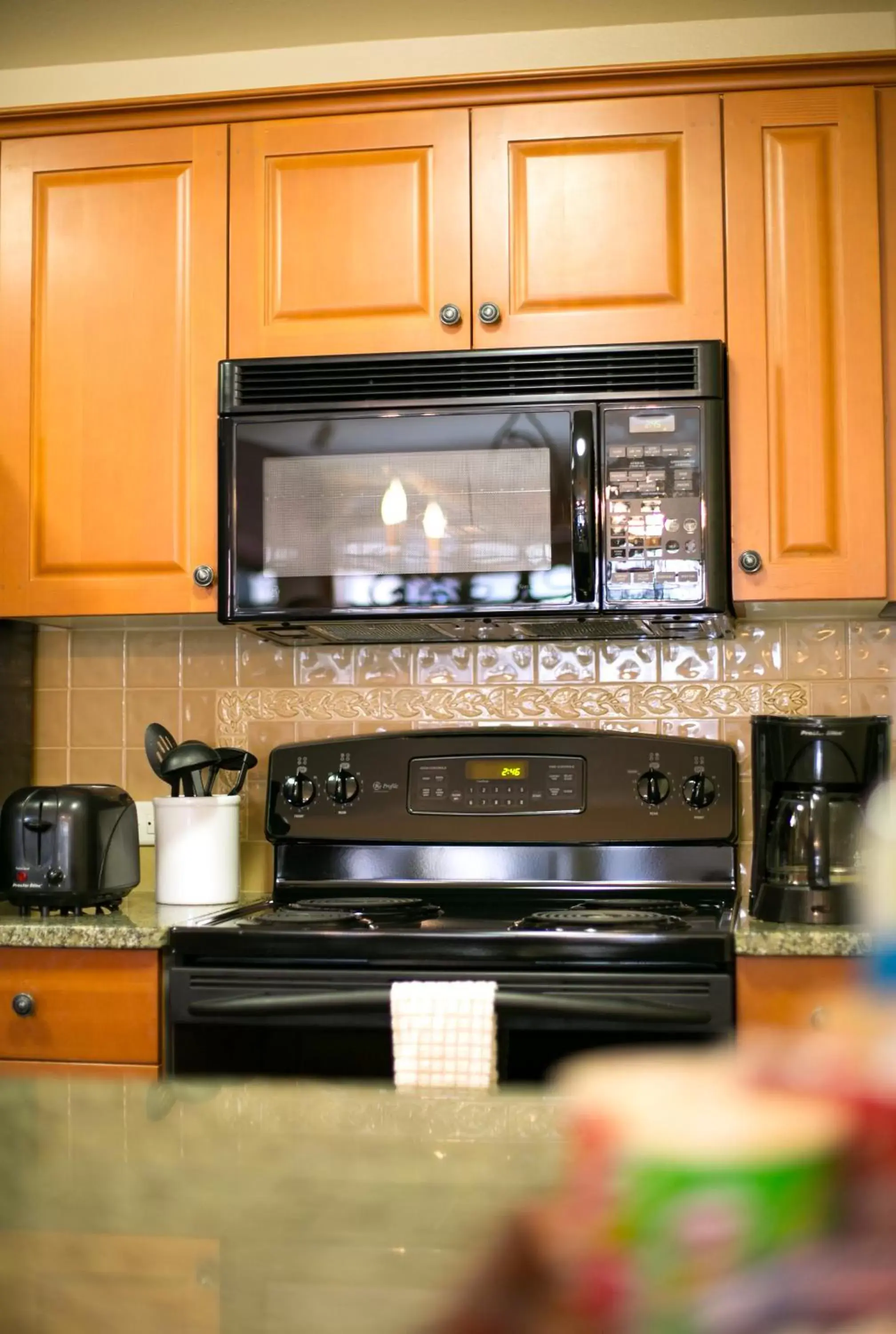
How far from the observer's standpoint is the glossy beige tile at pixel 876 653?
2541mm

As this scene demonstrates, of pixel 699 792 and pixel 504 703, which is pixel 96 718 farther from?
pixel 699 792

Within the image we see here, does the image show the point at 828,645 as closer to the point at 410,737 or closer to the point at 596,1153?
the point at 410,737

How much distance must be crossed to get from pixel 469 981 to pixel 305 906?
466mm

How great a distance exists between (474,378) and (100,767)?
1104 millimetres

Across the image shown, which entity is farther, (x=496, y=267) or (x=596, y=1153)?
(x=496, y=267)

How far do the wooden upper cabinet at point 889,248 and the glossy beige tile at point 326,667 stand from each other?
3.40 feet

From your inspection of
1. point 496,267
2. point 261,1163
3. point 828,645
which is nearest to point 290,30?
point 496,267

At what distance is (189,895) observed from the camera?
7.79ft

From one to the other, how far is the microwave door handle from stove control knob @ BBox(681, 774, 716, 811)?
43 cm

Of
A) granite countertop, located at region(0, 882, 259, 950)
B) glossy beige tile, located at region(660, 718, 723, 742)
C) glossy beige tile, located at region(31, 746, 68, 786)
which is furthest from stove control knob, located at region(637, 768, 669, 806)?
glossy beige tile, located at region(31, 746, 68, 786)

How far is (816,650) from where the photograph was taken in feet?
8.39

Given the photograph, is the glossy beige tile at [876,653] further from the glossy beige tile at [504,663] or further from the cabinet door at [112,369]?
the cabinet door at [112,369]

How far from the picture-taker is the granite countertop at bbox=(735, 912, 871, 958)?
193cm

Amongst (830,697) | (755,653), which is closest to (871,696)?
(830,697)
